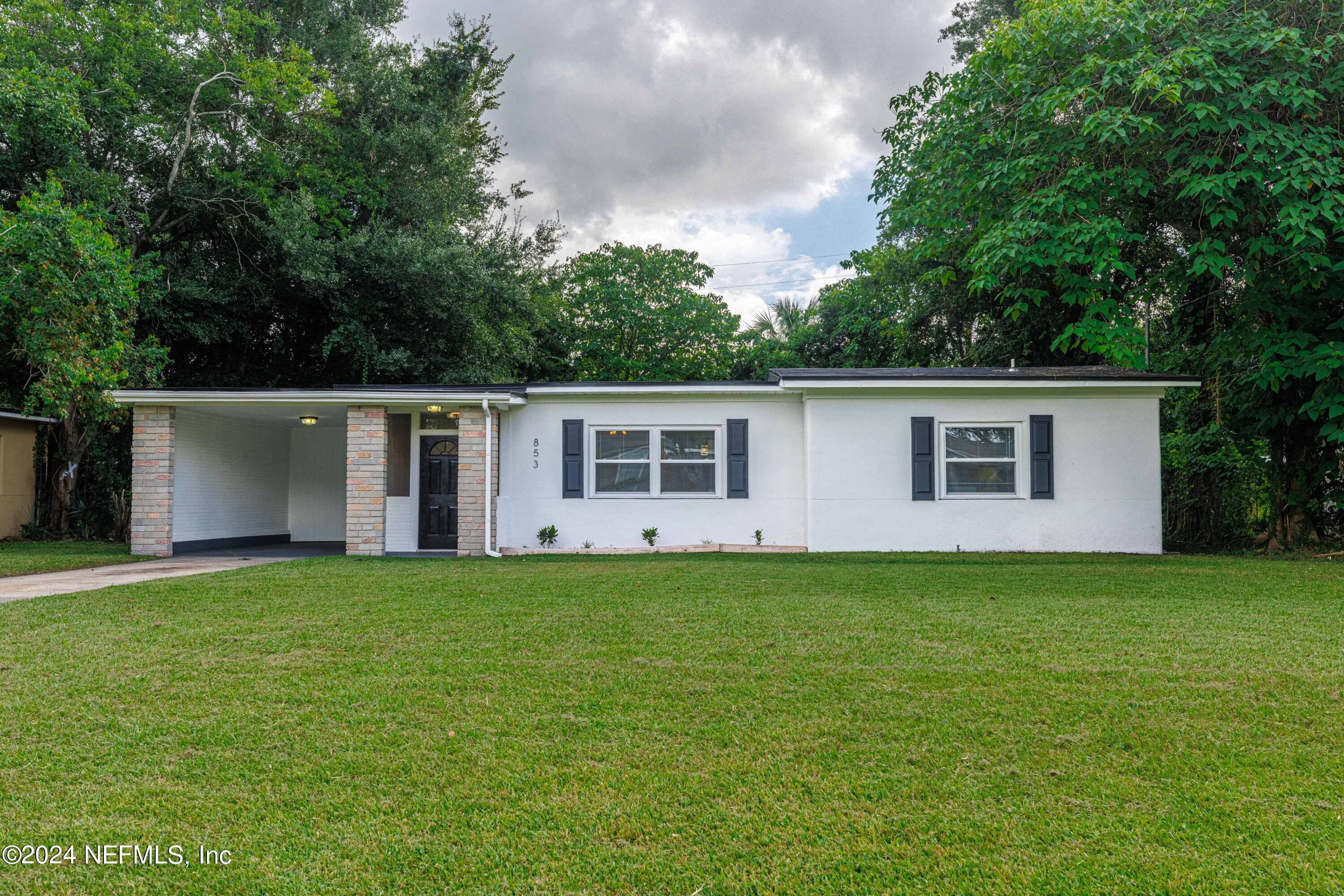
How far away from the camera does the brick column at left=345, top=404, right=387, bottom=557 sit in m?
10.9

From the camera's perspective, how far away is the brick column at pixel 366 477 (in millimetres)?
10898

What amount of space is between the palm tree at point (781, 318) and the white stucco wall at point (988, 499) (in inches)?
674

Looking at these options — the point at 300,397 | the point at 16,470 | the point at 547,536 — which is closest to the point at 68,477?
the point at 16,470

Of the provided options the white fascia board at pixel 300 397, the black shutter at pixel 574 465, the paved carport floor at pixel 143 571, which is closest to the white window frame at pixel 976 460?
the black shutter at pixel 574 465

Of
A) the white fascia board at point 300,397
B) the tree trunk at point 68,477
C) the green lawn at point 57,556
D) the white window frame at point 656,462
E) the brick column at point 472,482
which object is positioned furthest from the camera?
the tree trunk at point 68,477

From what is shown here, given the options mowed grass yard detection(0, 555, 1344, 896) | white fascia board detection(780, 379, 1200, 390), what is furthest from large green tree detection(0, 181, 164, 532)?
white fascia board detection(780, 379, 1200, 390)

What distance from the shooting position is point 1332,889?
2.07 m

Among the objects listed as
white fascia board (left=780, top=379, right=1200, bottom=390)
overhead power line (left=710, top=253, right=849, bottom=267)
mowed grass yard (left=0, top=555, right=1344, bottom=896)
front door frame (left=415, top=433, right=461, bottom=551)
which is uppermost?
overhead power line (left=710, top=253, right=849, bottom=267)

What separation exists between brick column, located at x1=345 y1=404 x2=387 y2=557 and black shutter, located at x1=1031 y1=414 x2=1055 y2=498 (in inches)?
362

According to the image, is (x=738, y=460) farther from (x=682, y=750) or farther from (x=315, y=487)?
(x=682, y=750)

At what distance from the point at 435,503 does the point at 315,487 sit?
4050 millimetres

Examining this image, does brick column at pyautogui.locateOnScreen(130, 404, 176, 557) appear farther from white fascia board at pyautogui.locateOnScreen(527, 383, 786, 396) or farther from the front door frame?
white fascia board at pyautogui.locateOnScreen(527, 383, 786, 396)

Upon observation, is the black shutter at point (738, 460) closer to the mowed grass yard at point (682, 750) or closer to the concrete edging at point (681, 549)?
the concrete edging at point (681, 549)

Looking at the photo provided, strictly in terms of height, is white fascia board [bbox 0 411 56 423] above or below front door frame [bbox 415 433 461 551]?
above
